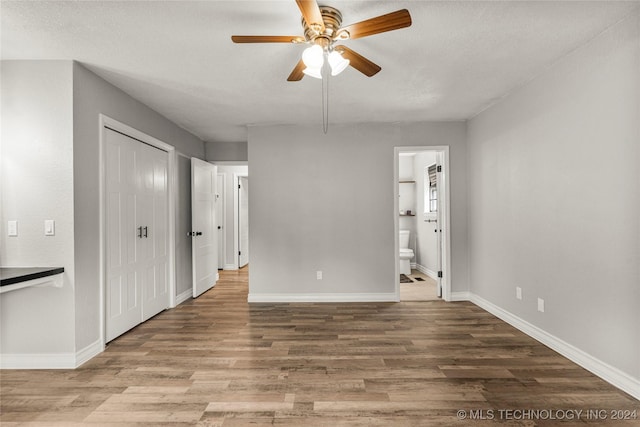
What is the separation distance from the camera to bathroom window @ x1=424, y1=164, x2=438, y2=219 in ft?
18.9

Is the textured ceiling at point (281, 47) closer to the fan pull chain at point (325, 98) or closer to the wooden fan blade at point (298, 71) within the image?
the fan pull chain at point (325, 98)

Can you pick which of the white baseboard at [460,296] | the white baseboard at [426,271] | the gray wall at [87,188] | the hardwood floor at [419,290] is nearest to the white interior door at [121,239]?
the gray wall at [87,188]

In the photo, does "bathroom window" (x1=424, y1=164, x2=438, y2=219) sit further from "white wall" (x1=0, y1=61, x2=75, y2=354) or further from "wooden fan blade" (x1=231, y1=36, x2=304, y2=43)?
"white wall" (x1=0, y1=61, x2=75, y2=354)

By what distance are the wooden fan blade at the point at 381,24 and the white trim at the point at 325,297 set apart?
3262 millimetres

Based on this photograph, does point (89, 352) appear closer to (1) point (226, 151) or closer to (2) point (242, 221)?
(1) point (226, 151)

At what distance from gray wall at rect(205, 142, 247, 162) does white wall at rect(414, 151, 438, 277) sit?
126 inches

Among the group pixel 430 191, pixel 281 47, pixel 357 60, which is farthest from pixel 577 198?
pixel 430 191

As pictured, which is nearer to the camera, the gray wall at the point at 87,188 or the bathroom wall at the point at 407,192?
the gray wall at the point at 87,188

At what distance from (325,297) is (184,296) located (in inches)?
76.4

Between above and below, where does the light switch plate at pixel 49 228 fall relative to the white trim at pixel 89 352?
above

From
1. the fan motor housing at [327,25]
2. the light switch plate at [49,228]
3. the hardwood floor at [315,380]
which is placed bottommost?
the hardwood floor at [315,380]

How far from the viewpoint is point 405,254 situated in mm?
5898

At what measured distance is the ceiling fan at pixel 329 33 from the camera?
1.69 metres

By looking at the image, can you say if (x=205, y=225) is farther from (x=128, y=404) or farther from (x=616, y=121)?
(x=616, y=121)
